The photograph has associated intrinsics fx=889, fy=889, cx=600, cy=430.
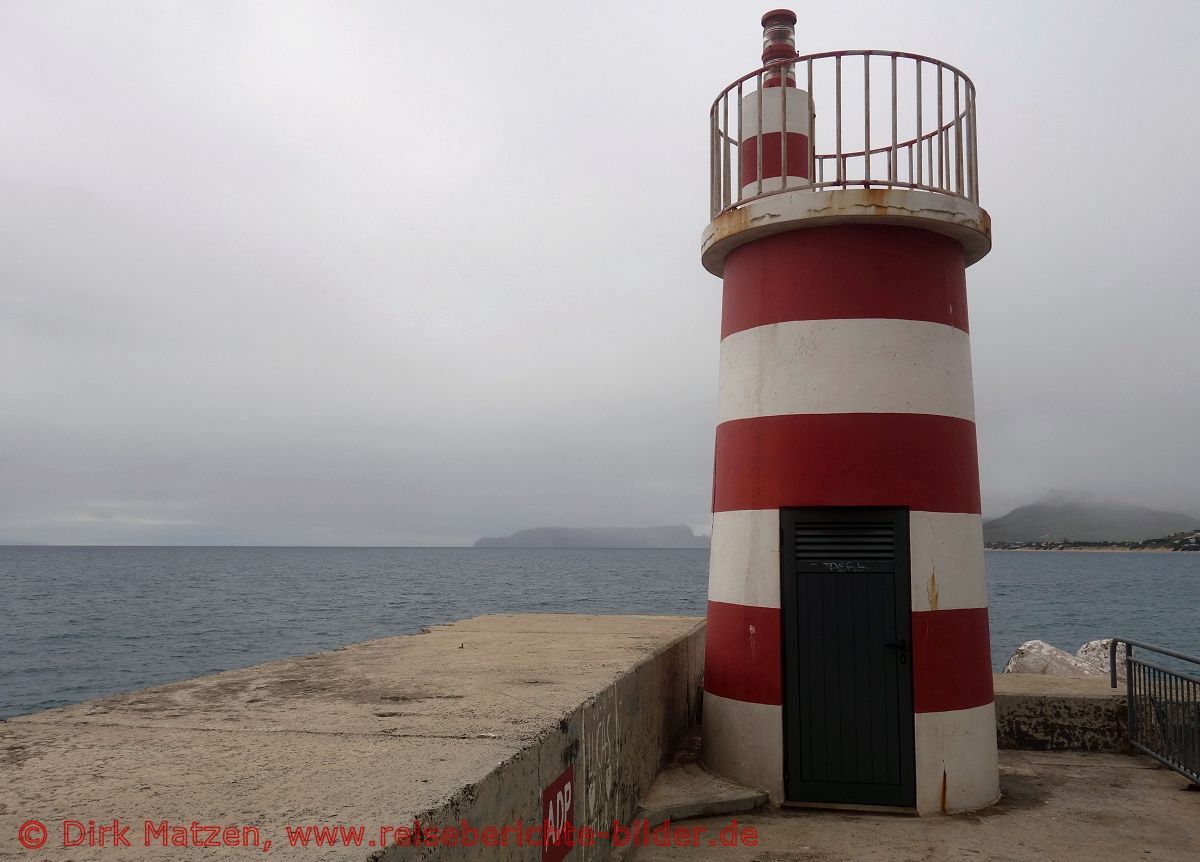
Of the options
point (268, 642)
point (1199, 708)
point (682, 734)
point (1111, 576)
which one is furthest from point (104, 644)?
point (1111, 576)

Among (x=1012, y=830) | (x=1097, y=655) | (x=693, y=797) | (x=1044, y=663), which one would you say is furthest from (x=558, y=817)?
(x=1097, y=655)

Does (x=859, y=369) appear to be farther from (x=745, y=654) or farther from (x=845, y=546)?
(x=745, y=654)

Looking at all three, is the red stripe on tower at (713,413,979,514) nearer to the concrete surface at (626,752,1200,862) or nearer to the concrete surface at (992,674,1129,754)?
the concrete surface at (626,752,1200,862)

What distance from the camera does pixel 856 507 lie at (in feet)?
19.3

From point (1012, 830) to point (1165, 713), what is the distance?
2.31 m

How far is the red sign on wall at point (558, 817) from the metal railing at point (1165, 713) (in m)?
4.60

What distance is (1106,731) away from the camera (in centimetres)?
737

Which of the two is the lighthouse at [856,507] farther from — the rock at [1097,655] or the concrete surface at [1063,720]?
the rock at [1097,655]

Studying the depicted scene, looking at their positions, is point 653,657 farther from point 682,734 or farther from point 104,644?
point 104,644

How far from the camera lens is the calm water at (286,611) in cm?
3541

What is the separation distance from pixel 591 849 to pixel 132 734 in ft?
6.84

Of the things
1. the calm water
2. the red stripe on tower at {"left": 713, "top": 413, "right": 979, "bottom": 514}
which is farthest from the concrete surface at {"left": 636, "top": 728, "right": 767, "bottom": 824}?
the calm water

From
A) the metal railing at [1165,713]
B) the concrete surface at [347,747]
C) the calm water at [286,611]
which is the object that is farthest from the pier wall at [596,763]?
the calm water at [286,611]

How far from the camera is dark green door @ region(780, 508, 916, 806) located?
5734mm
